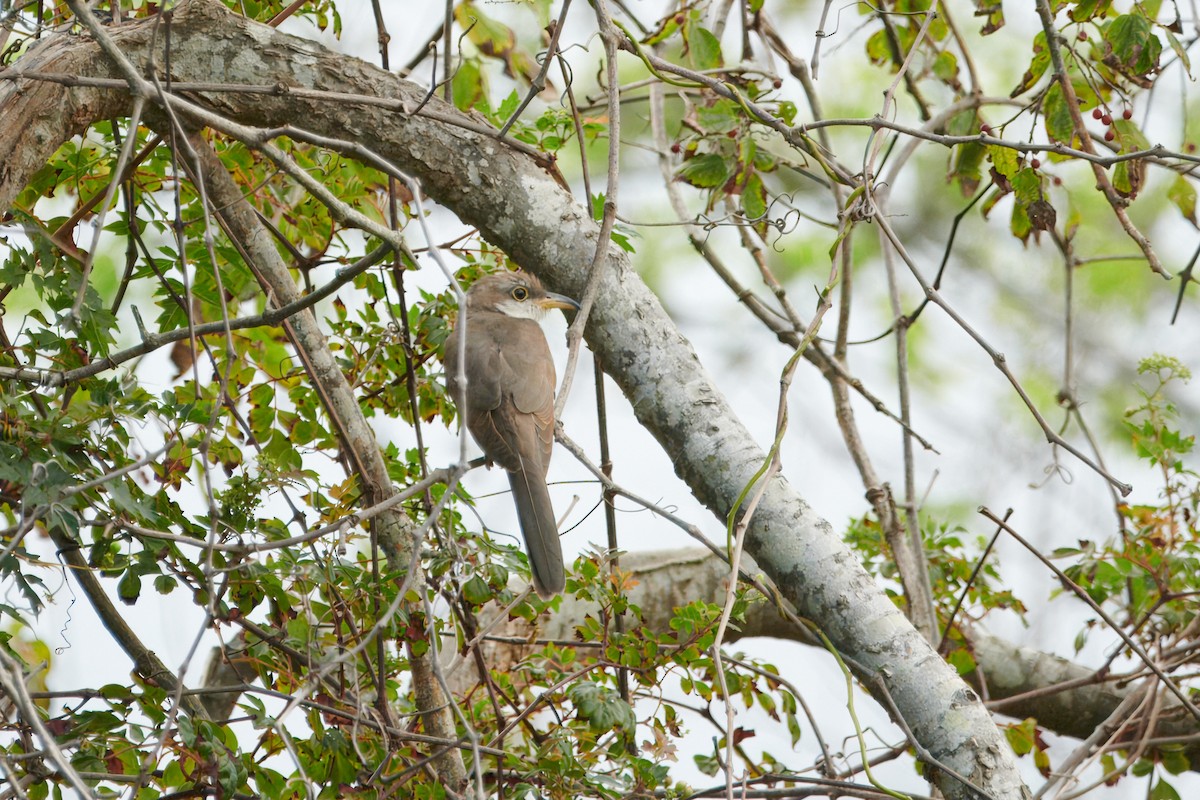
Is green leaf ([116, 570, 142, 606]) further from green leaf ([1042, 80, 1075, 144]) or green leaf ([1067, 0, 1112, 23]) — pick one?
green leaf ([1067, 0, 1112, 23])

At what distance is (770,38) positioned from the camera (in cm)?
429

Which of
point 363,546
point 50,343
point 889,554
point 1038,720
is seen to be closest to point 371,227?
point 50,343

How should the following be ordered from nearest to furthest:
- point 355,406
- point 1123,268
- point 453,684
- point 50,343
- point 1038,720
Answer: point 50,343 → point 355,406 → point 453,684 → point 1038,720 → point 1123,268

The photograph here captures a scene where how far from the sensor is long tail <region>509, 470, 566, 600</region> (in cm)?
309

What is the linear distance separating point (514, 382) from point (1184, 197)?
6.75ft

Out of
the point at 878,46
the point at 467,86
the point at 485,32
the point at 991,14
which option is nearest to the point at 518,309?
the point at 467,86

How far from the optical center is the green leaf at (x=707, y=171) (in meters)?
3.23

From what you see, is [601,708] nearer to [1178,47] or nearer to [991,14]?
[1178,47]

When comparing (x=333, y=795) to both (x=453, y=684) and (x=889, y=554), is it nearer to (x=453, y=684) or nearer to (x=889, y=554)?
(x=453, y=684)

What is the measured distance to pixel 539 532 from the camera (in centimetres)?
331

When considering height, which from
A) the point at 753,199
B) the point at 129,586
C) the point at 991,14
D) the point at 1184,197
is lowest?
the point at 129,586

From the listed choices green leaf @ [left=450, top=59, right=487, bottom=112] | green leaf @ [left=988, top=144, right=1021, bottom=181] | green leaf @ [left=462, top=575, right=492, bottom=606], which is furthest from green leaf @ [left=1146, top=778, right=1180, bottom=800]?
green leaf @ [left=450, top=59, right=487, bottom=112]

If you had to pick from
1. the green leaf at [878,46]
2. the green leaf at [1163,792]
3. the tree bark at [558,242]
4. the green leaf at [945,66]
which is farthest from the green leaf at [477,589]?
the green leaf at [945,66]

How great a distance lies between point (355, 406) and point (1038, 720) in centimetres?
278
